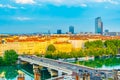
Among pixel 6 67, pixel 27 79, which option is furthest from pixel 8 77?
pixel 6 67

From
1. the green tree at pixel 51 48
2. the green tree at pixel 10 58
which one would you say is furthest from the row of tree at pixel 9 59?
the green tree at pixel 51 48

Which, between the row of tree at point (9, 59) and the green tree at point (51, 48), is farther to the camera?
the green tree at point (51, 48)

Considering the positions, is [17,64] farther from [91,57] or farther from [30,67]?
[91,57]

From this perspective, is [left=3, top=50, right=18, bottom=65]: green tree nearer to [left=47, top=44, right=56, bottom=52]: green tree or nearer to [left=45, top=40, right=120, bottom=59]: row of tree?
[left=45, top=40, right=120, bottom=59]: row of tree

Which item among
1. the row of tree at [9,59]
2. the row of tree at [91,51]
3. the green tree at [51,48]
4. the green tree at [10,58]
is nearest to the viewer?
the row of tree at [9,59]

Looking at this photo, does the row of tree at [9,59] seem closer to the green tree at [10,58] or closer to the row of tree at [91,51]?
the green tree at [10,58]

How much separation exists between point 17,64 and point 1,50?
26.3 feet

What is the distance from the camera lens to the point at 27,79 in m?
23.9

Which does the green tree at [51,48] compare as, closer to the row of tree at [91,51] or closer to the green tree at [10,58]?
the row of tree at [91,51]

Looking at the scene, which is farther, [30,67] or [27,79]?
[30,67]

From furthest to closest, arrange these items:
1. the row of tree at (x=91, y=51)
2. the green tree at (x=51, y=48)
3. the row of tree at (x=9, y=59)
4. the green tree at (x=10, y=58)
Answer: the green tree at (x=51, y=48)
the row of tree at (x=91, y=51)
the green tree at (x=10, y=58)
the row of tree at (x=9, y=59)

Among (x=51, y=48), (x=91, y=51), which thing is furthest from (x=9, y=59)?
(x=91, y=51)

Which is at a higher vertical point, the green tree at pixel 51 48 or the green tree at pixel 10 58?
the green tree at pixel 51 48

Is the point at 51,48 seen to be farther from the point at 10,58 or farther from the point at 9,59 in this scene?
the point at 9,59
